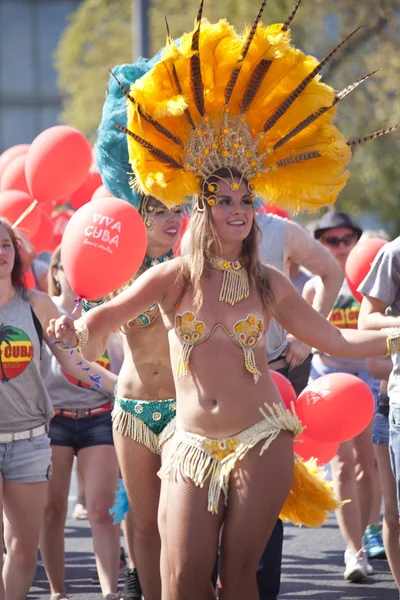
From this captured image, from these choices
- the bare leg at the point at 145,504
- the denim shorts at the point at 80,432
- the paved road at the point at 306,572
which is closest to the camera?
the bare leg at the point at 145,504

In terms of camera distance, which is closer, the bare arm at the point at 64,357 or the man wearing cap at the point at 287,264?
the bare arm at the point at 64,357

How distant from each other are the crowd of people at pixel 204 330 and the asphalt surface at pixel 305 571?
0.89 m

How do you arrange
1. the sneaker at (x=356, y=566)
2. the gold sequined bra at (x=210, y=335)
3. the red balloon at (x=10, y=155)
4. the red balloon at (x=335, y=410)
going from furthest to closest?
the red balloon at (x=10, y=155), the sneaker at (x=356, y=566), the red balloon at (x=335, y=410), the gold sequined bra at (x=210, y=335)

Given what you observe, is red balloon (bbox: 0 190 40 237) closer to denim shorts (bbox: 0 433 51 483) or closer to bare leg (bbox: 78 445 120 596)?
bare leg (bbox: 78 445 120 596)

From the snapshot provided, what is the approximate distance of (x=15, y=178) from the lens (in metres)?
8.31

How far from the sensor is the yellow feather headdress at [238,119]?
4.47 meters

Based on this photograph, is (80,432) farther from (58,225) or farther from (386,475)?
(58,225)

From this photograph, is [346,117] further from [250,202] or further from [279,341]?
[250,202]

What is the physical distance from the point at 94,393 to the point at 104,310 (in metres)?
2.21

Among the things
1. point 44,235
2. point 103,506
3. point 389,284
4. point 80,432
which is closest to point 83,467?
point 80,432

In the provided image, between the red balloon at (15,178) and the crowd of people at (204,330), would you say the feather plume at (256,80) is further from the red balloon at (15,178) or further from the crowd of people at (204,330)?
the red balloon at (15,178)

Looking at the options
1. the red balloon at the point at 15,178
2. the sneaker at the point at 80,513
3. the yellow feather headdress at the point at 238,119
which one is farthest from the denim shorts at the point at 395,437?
the sneaker at the point at 80,513

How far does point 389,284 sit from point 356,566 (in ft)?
7.61

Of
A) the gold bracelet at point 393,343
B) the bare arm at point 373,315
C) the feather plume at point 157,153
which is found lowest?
the gold bracelet at point 393,343
